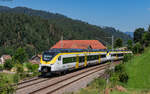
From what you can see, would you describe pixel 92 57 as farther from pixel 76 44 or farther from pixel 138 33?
pixel 138 33

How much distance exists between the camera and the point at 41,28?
16425cm

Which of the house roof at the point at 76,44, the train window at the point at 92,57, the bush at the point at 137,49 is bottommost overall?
the train window at the point at 92,57

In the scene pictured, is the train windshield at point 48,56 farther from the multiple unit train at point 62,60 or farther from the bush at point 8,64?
the bush at point 8,64

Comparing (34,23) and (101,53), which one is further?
(34,23)

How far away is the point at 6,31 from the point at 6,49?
14.4 metres

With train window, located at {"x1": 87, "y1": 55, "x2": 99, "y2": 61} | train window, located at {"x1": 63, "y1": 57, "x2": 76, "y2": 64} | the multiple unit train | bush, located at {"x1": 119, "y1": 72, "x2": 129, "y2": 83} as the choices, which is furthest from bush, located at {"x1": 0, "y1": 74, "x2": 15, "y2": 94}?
train window, located at {"x1": 87, "y1": 55, "x2": 99, "y2": 61}

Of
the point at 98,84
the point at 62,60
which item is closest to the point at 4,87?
the point at 98,84

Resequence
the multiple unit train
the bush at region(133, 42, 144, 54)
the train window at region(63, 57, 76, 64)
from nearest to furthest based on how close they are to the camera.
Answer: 1. the multiple unit train
2. the train window at region(63, 57, 76, 64)
3. the bush at region(133, 42, 144, 54)

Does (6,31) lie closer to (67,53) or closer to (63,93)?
(67,53)

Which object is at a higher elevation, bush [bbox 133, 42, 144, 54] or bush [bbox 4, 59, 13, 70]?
bush [bbox 133, 42, 144, 54]

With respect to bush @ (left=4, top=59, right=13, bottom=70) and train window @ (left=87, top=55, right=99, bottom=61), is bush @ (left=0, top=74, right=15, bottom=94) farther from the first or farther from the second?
bush @ (left=4, top=59, right=13, bottom=70)

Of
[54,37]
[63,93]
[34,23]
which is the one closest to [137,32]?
[54,37]

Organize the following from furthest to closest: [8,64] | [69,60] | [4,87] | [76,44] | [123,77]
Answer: [76,44] < [8,64] < [69,60] < [123,77] < [4,87]

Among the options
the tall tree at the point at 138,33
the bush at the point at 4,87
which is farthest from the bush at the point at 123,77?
the tall tree at the point at 138,33
